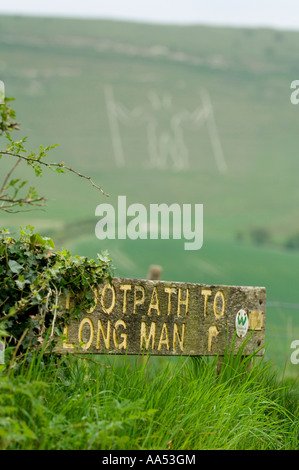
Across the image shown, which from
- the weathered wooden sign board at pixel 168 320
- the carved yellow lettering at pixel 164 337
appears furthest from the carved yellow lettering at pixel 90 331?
the carved yellow lettering at pixel 164 337

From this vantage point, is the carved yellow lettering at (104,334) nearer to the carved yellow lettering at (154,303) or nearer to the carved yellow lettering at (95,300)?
the carved yellow lettering at (95,300)

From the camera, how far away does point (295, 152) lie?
38.7 meters

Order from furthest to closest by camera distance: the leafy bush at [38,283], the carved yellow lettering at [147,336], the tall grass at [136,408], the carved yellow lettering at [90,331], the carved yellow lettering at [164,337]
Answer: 1. the carved yellow lettering at [164,337]
2. the carved yellow lettering at [147,336]
3. the carved yellow lettering at [90,331]
4. the leafy bush at [38,283]
5. the tall grass at [136,408]

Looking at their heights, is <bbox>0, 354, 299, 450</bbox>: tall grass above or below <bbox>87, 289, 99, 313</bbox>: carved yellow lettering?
below

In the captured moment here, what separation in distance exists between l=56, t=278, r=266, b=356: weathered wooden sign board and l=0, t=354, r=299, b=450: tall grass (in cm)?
14

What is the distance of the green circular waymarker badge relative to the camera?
5.26 meters

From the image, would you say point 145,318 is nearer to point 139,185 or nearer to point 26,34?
point 139,185

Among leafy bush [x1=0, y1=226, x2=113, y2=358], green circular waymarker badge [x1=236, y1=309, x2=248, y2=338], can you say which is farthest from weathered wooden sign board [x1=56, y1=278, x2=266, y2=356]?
leafy bush [x1=0, y1=226, x2=113, y2=358]

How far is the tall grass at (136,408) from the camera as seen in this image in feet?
10.7

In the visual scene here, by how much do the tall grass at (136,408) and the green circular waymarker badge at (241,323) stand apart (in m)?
0.22

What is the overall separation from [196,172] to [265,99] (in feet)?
26.2

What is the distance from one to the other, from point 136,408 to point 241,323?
1.84 metres

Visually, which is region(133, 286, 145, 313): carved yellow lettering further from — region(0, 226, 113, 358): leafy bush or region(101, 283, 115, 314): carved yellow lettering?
region(0, 226, 113, 358): leafy bush

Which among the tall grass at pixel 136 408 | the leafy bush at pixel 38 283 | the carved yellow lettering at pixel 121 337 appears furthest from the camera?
the carved yellow lettering at pixel 121 337
